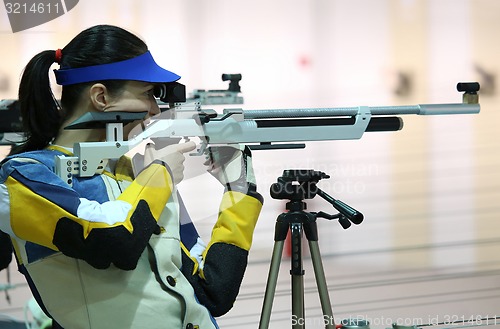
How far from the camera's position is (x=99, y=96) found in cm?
136

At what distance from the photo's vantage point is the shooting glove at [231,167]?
1.49 meters

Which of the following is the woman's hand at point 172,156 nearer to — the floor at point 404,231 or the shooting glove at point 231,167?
the shooting glove at point 231,167

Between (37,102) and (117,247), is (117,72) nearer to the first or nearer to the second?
(37,102)

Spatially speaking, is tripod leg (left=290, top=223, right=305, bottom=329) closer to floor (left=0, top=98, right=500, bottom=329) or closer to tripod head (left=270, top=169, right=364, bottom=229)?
tripod head (left=270, top=169, right=364, bottom=229)

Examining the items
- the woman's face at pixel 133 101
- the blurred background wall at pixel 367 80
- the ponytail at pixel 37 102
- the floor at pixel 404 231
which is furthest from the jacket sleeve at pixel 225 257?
the floor at pixel 404 231

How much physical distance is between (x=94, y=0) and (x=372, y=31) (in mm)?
1049

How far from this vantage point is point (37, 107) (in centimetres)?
134

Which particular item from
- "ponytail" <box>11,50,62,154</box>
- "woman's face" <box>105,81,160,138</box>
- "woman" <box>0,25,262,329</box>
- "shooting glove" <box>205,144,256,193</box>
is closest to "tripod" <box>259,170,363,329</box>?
"shooting glove" <box>205,144,256,193</box>

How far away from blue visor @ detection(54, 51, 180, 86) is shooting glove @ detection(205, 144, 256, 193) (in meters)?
0.21

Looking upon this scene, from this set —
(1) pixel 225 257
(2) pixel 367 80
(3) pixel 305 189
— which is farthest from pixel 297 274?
(2) pixel 367 80

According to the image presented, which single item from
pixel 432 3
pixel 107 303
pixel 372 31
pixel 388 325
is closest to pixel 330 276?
pixel 388 325

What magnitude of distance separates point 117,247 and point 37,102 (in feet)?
1.02

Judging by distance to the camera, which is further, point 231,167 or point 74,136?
point 231,167

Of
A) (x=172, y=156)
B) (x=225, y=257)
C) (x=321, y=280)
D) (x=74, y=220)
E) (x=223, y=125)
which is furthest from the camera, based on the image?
(x=321, y=280)
